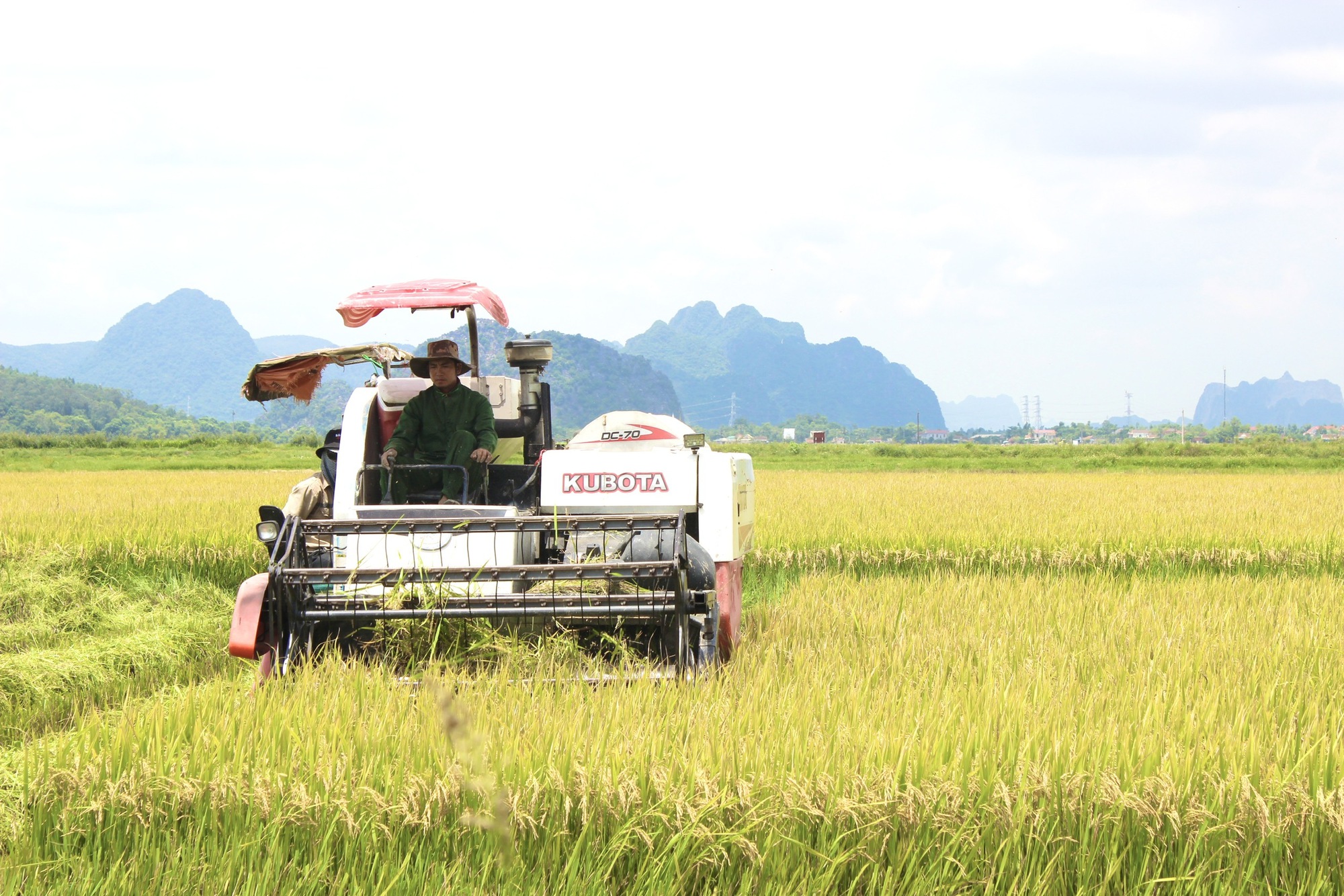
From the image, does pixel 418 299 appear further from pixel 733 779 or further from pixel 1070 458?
pixel 1070 458

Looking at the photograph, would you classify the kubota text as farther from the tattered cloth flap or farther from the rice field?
the tattered cloth flap

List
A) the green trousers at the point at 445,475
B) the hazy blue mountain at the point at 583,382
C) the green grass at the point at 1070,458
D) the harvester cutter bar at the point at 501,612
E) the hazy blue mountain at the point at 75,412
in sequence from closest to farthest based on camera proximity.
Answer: the harvester cutter bar at the point at 501,612 → the green trousers at the point at 445,475 → the green grass at the point at 1070,458 → the hazy blue mountain at the point at 75,412 → the hazy blue mountain at the point at 583,382

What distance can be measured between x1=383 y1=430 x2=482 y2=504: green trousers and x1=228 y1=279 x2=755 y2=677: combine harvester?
0.07 m

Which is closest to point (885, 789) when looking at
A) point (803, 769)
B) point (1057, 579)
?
point (803, 769)

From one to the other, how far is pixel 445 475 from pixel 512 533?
1269 mm

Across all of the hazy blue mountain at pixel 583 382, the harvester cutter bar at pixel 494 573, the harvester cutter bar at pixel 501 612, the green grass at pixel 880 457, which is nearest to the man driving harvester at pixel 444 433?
the harvester cutter bar at pixel 494 573

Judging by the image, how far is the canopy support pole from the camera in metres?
6.49

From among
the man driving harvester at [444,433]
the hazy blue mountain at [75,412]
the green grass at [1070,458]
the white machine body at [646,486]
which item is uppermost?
the hazy blue mountain at [75,412]

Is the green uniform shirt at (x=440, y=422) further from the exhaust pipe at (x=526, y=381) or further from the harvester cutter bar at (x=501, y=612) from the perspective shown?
the harvester cutter bar at (x=501, y=612)

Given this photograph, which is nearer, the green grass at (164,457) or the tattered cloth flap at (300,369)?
the tattered cloth flap at (300,369)

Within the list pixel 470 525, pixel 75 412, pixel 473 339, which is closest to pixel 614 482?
pixel 470 525

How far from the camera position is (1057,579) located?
26.8 feet

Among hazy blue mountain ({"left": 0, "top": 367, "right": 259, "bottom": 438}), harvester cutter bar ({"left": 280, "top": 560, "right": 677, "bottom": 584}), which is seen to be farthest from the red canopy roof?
hazy blue mountain ({"left": 0, "top": 367, "right": 259, "bottom": 438})

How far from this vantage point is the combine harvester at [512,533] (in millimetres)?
4457
